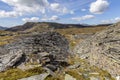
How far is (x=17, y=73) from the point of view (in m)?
31.6

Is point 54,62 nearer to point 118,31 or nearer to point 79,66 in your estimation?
point 79,66

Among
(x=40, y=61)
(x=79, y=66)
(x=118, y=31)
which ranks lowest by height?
(x=79, y=66)

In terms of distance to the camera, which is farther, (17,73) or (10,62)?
(10,62)

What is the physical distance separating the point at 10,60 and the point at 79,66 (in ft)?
51.2

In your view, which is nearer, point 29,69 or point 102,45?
point 29,69

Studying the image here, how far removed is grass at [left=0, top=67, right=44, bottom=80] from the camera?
98.4 ft

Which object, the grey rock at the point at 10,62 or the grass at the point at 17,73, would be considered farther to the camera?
the grey rock at the point at 10,62

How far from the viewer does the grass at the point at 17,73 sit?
1181 inches

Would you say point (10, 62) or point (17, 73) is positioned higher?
point (10, 62)

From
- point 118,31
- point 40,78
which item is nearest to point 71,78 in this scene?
point 40,78

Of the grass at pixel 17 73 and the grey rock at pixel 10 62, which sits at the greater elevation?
the grey rock at pixel 10 62

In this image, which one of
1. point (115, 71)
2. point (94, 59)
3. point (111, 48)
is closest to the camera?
point (115, 71)

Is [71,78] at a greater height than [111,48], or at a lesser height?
lesser

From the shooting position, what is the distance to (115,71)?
36250 mm
